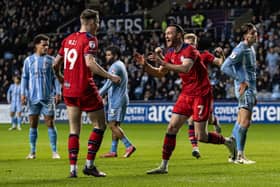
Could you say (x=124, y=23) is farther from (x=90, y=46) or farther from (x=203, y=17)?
(x=90, y=46)

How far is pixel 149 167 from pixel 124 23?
28023 mm

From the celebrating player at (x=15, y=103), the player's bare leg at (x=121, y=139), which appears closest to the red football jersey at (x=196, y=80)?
the player's bare leg at (x=121, y=139)

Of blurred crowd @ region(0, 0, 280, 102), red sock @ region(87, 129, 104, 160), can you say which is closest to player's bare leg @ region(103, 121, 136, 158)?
red sock @ region(87, 129, 104, 160)

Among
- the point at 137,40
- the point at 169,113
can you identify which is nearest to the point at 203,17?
the point at 137,40

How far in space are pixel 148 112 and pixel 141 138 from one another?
35.4ft

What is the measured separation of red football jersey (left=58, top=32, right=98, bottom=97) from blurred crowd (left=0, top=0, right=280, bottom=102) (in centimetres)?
2091

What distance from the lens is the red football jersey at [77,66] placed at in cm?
1113

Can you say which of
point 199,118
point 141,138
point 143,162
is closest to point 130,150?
point 143,162

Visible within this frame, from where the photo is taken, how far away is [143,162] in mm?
14141

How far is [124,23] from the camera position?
40.6 meters

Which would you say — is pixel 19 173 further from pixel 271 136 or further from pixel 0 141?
pixel 271 136

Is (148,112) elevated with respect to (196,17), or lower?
lower

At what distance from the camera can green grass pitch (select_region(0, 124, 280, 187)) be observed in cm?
1038

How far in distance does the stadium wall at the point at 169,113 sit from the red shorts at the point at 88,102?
799 inches
